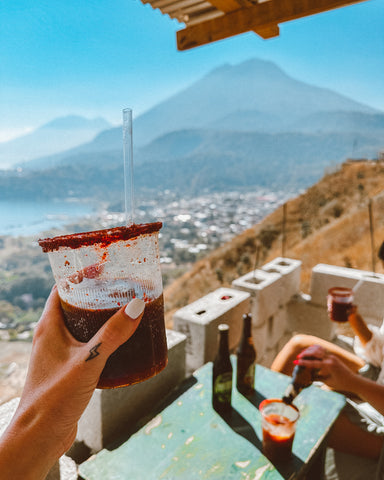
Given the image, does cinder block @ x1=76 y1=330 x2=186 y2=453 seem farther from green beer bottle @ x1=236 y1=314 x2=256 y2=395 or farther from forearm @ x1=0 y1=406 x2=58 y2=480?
forearm @ x1=0 y1=406 x2=58 y2=480

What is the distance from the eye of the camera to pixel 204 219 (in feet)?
141

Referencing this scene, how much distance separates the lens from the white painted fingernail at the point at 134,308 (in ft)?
2.14

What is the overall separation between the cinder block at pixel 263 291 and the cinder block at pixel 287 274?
0.08 metres

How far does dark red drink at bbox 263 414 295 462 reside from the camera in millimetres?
1324

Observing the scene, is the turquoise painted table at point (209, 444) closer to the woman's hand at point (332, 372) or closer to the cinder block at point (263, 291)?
the woman's hand at point (332, 372)

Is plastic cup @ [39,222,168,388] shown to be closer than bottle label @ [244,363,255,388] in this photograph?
Yes

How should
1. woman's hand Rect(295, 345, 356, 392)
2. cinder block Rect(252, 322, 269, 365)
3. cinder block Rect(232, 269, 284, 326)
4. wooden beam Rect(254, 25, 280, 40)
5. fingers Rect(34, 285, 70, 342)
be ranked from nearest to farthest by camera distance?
fingers Rect(34, 285, 70, 342) → woman's hand Rect(295, 345, 356, 392) → wooden beam Rect(254, 25, 280, 40) → cinder block Rect(232, 269, 284, 326) → cinder block Rect(252, 322, 269, 365)

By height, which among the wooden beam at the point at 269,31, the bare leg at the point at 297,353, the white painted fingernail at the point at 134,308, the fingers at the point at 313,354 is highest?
the wooden beam at the point at 269,31

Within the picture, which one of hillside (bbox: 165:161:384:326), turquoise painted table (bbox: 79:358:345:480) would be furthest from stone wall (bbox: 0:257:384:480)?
hillside (bbox: 165:161:384:326)

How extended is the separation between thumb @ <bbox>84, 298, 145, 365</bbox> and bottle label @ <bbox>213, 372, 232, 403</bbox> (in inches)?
47.7

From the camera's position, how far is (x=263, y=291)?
9.73ft

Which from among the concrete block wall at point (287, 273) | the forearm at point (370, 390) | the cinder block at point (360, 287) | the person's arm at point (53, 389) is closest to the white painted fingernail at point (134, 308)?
the person's arm at point (53, 389)

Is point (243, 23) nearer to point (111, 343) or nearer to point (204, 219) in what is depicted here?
point (111, 343)

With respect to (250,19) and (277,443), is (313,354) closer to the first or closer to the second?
(277,443)
